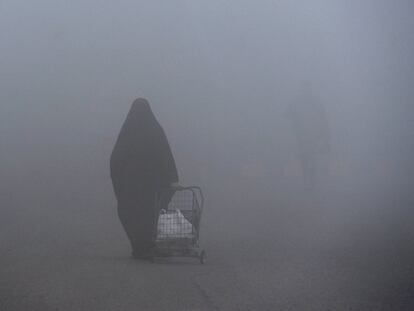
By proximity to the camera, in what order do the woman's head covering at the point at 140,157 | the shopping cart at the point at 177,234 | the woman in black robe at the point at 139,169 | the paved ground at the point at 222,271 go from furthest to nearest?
the woman's head covering at the point at 140,157
the woman in black robe at the point at 139,169
the shopping cart at the point at 177,234
the paved ground at the point at 222,271

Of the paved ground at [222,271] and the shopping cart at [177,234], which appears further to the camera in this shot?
the shopping cart at [177,234]

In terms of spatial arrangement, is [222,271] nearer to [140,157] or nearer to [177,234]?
[177,234]

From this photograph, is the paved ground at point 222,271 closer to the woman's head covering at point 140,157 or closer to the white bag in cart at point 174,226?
the white bag in cart at point 174,226

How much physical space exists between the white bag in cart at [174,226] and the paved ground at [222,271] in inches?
11.7

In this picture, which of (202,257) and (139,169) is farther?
(139,169)

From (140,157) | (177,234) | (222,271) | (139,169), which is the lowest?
(222,271)

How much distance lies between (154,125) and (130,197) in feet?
2.70

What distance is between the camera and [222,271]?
6.62 metres

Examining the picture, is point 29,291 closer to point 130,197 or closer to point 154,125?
point 130,197

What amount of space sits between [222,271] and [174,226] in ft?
2.57

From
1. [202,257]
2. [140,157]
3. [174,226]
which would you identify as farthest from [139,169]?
[202,257]

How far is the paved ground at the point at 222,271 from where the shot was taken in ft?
17.4

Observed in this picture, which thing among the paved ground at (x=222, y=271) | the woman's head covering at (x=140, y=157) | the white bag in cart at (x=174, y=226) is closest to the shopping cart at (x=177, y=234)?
the white bag in cart at (x=174, y=226)

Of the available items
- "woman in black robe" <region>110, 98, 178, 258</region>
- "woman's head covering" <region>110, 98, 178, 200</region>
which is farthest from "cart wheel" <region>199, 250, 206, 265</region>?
"woman's head covering" <region>110, 98, 178, 200</region>
